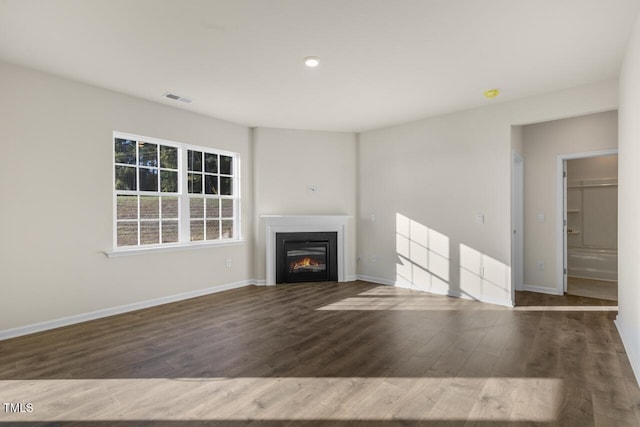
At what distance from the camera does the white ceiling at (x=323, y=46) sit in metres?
2.43

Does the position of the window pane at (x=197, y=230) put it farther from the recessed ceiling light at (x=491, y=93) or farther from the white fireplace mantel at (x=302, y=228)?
the recessed ceiling light at (x=491, y=93)

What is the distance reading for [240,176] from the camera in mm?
5602

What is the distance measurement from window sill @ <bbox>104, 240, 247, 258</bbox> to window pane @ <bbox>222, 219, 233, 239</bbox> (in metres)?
0.13

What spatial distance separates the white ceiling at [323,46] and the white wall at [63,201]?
0.29 meters

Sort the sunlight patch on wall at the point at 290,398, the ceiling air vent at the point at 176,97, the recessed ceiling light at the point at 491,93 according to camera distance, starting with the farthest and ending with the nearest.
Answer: the ceiling air vent at the point at 176,97 → the recessed ceiling light at the point at 491,93 → the sunlight patch on wall at the point at 290,398

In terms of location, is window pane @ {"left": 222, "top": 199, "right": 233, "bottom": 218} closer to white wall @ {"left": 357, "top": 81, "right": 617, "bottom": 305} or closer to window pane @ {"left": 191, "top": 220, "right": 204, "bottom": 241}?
window pane @ {"left": 191, "top": 220, "right": 204, "bottom": 241}

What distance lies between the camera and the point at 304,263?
5.97m

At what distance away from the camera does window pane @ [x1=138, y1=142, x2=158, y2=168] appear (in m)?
4.42

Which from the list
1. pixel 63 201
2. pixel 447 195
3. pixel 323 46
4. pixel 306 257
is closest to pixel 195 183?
pixel 63 201

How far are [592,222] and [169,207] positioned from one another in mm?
7518

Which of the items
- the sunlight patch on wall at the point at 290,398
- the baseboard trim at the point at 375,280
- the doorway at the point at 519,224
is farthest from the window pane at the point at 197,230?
the doorway at the point at 519,224

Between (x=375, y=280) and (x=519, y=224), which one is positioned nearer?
(x=519, y=224)

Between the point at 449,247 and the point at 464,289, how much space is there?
639mm

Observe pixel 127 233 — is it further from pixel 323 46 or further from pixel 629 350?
pixel 629 350
